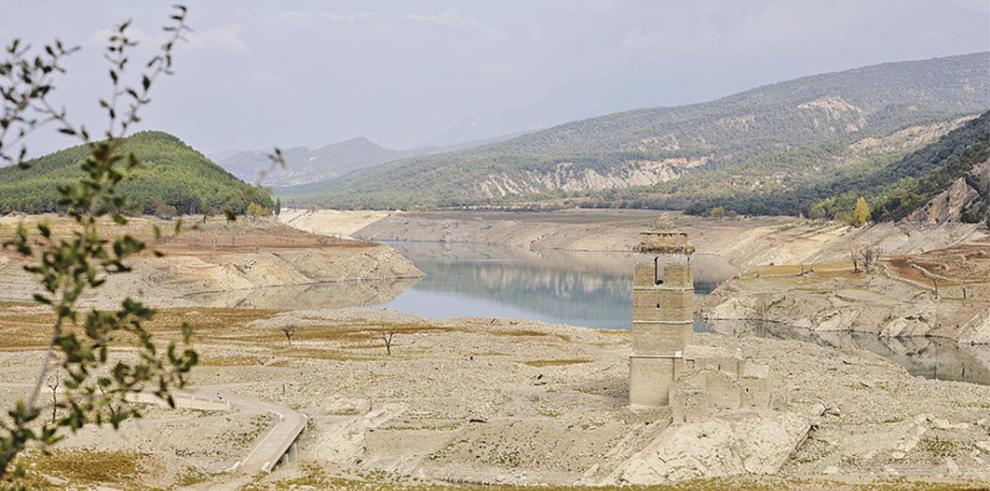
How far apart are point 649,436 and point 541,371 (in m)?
24.0

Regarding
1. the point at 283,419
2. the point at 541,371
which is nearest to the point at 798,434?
the point at 283,419

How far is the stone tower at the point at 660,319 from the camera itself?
48531 millimetres

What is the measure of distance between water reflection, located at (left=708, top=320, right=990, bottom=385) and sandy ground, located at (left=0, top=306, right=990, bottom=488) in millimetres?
6742

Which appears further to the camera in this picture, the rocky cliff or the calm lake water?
the rocky cliff

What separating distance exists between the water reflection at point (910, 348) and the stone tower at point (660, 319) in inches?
1376

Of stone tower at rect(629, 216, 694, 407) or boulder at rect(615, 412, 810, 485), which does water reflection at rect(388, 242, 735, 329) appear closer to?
stone tower at rect(629, 216, 694, 407)

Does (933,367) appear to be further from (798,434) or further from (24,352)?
(24,352)

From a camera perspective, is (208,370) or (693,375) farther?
(208,370)

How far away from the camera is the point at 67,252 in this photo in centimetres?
1238

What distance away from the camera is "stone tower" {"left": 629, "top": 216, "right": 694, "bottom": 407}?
48.5 metres

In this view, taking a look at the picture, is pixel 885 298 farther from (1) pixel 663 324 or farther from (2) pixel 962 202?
(1) pixel 663 324

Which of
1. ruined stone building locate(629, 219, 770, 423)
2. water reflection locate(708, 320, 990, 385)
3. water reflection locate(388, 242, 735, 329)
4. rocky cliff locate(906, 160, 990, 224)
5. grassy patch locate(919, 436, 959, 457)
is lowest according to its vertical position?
water reflection locate(708, 320, 990, 385)

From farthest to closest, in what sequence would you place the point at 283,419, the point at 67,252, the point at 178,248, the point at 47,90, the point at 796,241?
the point at 796,241 → the point at 178,248 → the point at 283,419 → the point at 47,90 → the point at 67,252

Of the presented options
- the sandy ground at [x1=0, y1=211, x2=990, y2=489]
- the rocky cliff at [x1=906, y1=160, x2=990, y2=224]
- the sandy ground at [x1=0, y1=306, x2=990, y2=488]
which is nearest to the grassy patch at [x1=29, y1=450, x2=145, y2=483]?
the sandy ground at [x1=0, y1=211, x2=990, y2=489]
